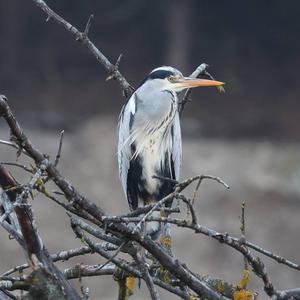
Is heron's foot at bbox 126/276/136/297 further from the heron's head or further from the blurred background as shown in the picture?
the blurred background

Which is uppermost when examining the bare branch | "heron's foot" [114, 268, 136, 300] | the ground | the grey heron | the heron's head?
the ground

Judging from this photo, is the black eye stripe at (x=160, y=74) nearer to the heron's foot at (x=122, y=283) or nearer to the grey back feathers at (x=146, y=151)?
the grey back feathers at (x=146, y=151)

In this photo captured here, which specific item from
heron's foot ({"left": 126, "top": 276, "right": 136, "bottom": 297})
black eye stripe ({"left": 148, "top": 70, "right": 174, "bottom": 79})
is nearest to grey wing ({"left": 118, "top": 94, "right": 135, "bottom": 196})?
black eye stripe ({"left": 148, "top": 70, "right": 174, "bottom": 79})

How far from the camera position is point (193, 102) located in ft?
48.7

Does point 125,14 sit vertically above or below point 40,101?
above

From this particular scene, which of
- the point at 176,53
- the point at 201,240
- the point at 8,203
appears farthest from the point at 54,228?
the point at 8,203

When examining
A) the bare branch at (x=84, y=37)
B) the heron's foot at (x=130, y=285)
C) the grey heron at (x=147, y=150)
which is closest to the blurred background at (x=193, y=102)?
the grey heron at (x=147, y=150)

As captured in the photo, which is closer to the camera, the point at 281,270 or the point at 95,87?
the point at 281,270

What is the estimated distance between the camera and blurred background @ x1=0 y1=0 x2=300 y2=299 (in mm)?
12742

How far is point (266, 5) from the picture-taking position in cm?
1581

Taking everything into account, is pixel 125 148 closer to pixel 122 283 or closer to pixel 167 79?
pixel 167 79

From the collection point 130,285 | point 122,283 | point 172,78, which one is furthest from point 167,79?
point 122,283

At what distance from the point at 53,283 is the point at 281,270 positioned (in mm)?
9444

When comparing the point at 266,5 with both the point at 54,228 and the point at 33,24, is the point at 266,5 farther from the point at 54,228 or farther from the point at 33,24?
the point at 54,228
